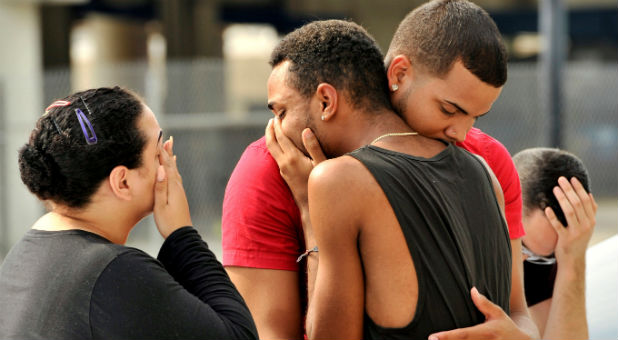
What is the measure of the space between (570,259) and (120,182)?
1.80m

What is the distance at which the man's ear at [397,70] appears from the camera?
2.29 metres

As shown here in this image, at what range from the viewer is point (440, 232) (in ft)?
6.73

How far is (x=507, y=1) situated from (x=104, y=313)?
64.5ft

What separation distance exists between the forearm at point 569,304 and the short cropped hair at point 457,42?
1.12 meters

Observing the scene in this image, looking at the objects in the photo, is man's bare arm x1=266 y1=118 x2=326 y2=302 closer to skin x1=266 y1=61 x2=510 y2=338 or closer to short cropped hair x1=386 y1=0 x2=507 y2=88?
skin x1=266 y1=61 x2=510 y2=338

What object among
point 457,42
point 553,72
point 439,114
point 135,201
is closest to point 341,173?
point 439,114

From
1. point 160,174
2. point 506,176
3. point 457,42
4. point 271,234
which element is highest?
point 457,42

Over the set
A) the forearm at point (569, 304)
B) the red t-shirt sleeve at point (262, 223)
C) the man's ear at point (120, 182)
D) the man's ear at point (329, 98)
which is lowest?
the forearm at point (569, 304)

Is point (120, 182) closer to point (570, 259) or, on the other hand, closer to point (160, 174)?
point (160, 174)

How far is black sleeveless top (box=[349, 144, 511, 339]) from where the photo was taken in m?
2.02

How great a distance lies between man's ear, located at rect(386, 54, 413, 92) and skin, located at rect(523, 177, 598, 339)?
1061 mm

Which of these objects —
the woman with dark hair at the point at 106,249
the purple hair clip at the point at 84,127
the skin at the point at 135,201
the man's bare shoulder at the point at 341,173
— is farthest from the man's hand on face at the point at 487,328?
the purple hair clip at the point at 84,127

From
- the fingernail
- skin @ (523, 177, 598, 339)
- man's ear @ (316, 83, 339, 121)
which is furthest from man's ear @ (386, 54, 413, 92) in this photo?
skin @ (523, 177, 598, 339)

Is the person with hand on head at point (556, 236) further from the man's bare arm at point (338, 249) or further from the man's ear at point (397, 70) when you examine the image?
the man's bare arm at point (338, 249)
